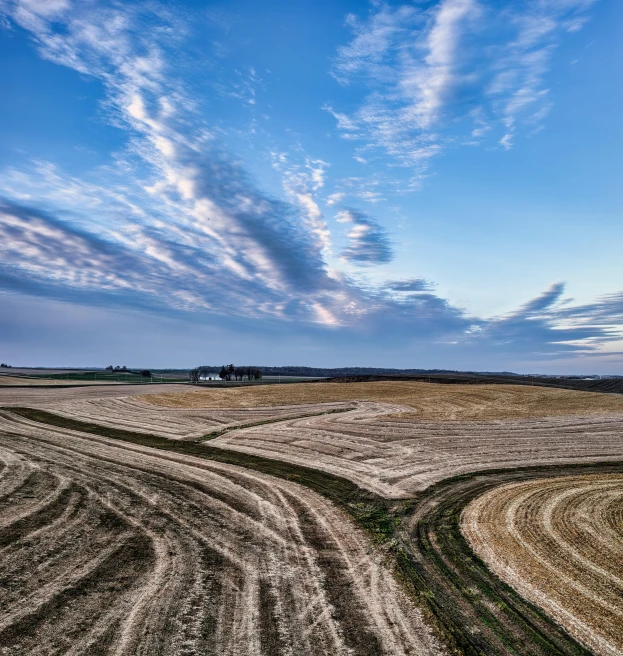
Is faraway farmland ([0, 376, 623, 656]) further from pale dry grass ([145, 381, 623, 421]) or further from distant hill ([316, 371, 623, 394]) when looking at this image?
distant hill ([316, 371, 623, 394])

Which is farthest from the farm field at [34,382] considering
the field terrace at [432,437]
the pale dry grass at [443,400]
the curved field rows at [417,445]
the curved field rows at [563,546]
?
the curved field rows at [563,546]

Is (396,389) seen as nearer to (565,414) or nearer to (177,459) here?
(565,414)

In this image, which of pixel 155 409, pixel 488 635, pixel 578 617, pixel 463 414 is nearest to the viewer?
pixel 488 635

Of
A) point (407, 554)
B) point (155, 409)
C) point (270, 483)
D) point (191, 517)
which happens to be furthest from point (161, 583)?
point (155, 409)

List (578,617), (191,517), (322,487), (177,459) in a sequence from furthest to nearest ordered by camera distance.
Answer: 1. (177,459)
2. (322,487)
3. (191,517)
4. (578,617)

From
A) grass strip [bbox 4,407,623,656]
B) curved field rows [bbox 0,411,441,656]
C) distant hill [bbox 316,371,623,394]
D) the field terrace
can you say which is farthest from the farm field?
grass strip [bbox 4,407,623,656]

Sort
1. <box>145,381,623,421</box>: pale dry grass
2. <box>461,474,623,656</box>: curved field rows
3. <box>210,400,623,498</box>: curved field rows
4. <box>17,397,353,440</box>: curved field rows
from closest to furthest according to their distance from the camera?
<box>461,474,623,656</box>: curved field rows, <box>210,400,623,498</box>: curved field rows, <box>17,397,353,440</box>: curved field rows, <box>145,381,623,421</box>: pale dry grass
